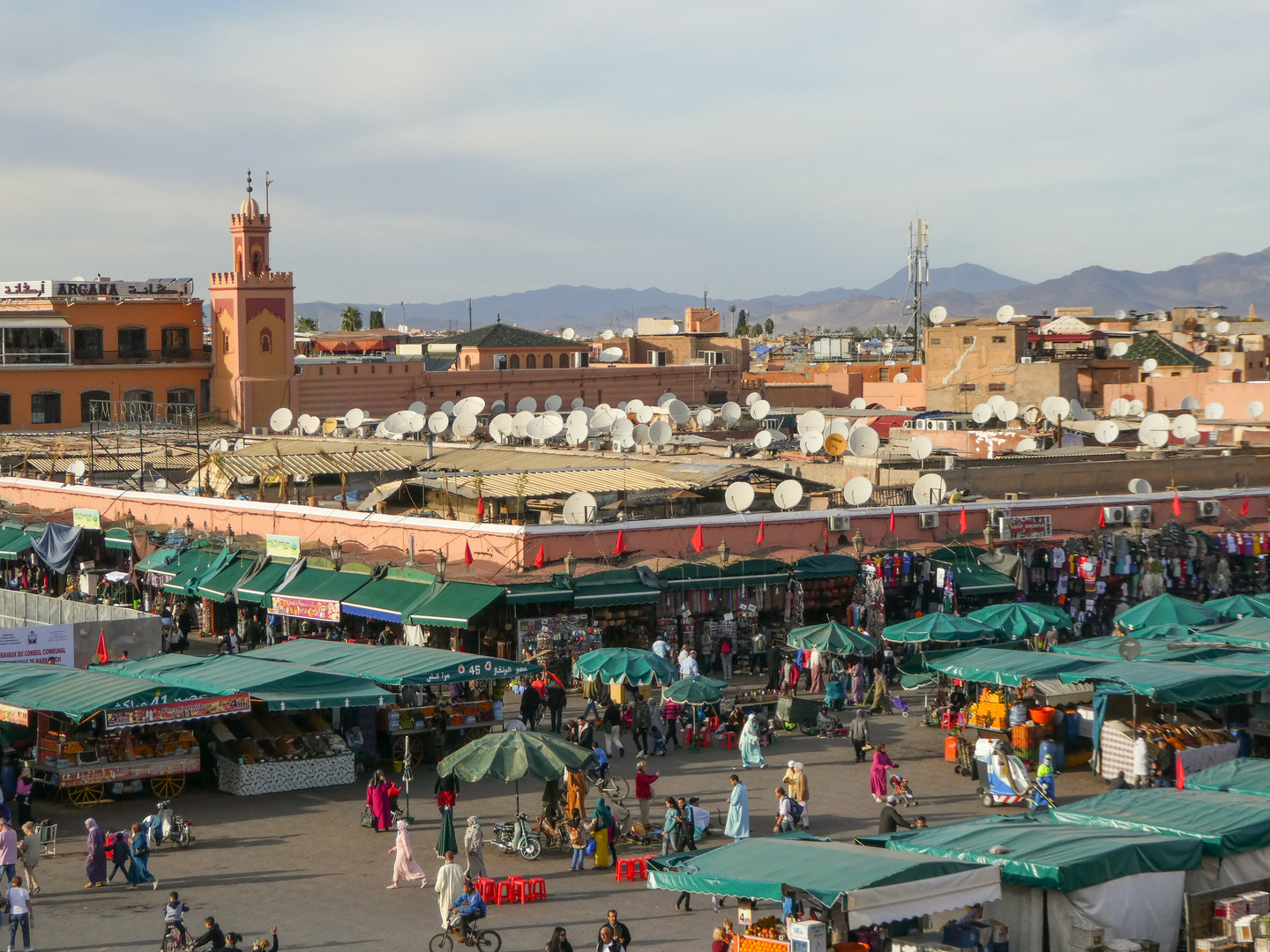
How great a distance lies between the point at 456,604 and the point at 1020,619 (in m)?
8.60

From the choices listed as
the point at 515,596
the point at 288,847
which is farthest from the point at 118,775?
the point at 515,596

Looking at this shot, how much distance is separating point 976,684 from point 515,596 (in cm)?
715

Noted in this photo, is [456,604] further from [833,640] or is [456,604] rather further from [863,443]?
[863,443]

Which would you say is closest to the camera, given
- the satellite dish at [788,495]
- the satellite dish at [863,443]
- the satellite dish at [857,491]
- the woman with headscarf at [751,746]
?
the woman with headscarf at [751,746]

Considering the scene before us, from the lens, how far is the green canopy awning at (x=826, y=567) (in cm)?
2828

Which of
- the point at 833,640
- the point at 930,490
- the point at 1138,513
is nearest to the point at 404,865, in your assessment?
the point at 833,640

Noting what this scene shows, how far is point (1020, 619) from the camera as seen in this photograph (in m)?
24.8

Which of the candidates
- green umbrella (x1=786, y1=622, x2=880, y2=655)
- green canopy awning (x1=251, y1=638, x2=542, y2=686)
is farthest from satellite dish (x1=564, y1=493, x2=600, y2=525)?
green canopy awning (x1=251, y1=638, x2=542, y2=686)

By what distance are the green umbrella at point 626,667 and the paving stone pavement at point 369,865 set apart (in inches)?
44.5

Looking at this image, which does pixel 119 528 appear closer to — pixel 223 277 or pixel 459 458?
pixel 459 458

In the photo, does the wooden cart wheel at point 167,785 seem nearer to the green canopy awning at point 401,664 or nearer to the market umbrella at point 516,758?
the green canopy awning at point 401,664

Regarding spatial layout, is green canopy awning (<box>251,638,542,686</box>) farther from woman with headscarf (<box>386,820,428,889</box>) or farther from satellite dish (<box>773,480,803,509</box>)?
satellite dish (<box>773,480,803,509</box>)

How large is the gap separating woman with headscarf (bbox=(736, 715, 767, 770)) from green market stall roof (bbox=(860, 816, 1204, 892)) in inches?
290

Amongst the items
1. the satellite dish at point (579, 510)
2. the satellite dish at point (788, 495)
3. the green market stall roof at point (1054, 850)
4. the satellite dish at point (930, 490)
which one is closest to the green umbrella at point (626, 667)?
the satellite dish at point (579, 510)
